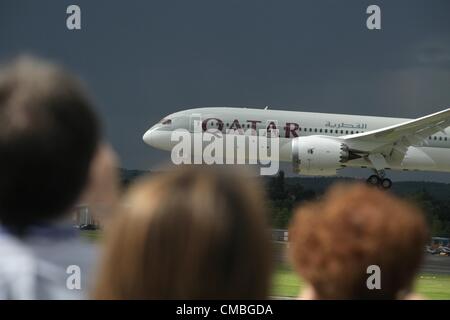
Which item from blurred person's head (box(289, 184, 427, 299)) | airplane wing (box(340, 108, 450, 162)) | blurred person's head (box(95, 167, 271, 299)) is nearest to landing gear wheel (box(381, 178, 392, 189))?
airplane wing (box(340, 108, 450, 162))

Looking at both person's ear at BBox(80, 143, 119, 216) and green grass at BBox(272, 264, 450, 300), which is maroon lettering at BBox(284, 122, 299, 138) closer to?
green grass at BBox(272, 264, 450, 300)

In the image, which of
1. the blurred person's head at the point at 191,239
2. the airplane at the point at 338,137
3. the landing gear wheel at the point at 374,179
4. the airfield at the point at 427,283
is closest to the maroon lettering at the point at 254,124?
the airplane at the point at 338,137

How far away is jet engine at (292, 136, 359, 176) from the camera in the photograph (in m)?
21.3

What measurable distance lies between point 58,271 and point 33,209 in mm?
206

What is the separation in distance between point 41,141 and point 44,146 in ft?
0.05

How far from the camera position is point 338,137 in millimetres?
25078

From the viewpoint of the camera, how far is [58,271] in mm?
2006

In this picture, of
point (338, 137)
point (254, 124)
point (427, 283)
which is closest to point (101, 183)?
point (427, 283)

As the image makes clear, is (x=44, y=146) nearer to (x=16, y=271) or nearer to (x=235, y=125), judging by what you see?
(x=16, y=271)

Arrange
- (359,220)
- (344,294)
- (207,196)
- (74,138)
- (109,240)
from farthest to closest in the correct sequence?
(344,294)
(359,220)
(74,138)
(109,240)
(207,196)

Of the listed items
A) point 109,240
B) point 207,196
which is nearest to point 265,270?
point 207,196

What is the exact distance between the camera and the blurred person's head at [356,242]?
2047 millimetres

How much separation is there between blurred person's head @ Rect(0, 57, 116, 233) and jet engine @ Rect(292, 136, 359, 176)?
19.5 meters
